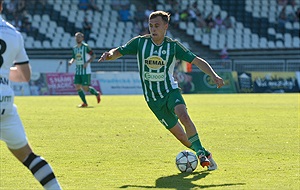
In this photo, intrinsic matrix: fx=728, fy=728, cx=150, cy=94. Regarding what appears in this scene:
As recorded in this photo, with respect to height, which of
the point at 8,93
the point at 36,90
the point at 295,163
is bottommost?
the point at 36,90

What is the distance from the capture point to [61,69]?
125ft

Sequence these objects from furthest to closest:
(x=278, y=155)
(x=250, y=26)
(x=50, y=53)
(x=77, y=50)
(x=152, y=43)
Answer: (x=250, y=26)
(x=50, y=53)
(x=77, y=50)
(x=278, y=155)
(x=152, y=43)

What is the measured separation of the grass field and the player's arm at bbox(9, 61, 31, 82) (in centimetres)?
191

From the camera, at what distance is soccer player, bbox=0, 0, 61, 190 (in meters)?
6.66

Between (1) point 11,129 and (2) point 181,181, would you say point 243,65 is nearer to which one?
(2) point 181,181

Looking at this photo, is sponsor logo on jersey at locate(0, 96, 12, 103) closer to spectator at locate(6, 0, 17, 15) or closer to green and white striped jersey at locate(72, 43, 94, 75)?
green and white striped jersey at locate(72, 43, 94, 75)

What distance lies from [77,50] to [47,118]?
6.47m

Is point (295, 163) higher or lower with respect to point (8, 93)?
lower

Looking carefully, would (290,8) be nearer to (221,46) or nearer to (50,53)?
(221,46)

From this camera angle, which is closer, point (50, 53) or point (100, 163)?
point (100, 163)

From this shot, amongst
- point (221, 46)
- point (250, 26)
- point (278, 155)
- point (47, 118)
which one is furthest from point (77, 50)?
point (250, 26)

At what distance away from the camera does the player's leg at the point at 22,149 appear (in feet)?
22.1

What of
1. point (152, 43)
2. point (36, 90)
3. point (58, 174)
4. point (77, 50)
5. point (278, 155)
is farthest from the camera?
point (36, 90)

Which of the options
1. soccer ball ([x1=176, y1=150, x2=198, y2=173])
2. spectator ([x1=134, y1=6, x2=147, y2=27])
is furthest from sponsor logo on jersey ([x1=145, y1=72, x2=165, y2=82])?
spectator ([x1=134, y1=6, x2=147, y2=27])
